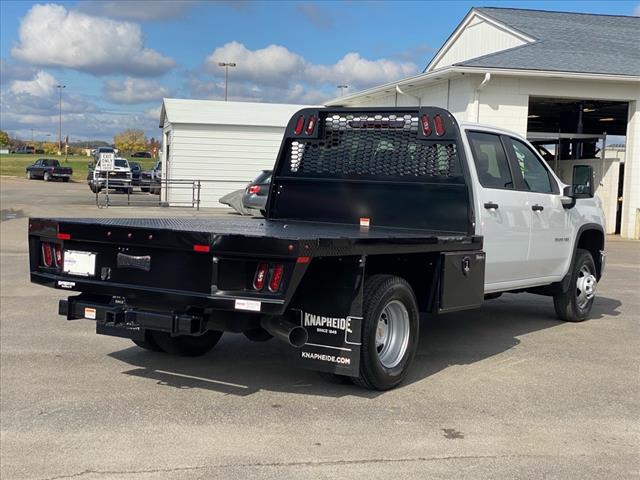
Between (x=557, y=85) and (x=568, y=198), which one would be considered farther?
(x=557, y=85)

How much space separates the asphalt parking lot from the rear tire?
13 cm

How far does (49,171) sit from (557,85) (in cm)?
4374

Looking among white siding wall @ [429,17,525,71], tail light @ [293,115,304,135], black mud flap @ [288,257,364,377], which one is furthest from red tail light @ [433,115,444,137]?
white siding wall @ [429,17,525,71]

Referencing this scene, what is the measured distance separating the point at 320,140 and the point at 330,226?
1.02m

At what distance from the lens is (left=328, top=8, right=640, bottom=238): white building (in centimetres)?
1933

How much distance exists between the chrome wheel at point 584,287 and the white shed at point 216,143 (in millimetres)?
22613

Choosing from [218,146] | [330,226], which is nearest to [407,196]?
[330,226]

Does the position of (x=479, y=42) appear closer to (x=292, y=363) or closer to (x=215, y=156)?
(x=215, y=156)

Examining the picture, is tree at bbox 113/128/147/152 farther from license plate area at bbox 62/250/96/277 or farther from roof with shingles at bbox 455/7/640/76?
license plate area at bbox 62/250/96/277

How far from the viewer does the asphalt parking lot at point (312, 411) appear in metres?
4.44

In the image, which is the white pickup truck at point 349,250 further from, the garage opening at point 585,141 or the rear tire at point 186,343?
the garage opening at point 585,141

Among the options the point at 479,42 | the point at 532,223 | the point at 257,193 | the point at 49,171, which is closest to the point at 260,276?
the point at 532,223

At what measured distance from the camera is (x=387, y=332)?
598 cm

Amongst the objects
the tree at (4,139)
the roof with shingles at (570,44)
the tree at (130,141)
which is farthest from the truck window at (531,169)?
the tree at (4,139)
